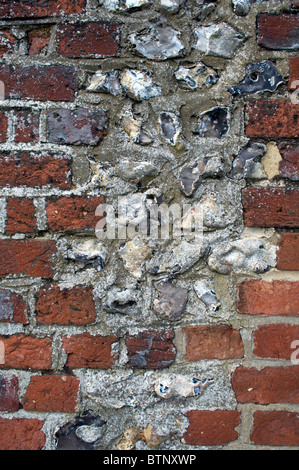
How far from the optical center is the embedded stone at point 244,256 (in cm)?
80

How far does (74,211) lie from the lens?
0.81 metres

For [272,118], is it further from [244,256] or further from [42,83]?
[42,83]

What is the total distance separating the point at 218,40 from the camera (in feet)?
2.56

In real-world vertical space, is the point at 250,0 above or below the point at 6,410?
above

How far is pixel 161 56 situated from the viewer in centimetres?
79

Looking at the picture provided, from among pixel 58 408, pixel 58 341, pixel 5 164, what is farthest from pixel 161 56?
pixel 58 408

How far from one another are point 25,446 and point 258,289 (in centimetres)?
69

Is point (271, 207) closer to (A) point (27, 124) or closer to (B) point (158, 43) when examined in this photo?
(B) point (158, 43)

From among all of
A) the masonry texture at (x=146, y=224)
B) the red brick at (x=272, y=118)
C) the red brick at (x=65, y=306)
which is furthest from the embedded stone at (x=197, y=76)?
the red brick at (x=65, y=306)

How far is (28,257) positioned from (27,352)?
0.24 meters

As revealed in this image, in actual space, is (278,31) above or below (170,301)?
above

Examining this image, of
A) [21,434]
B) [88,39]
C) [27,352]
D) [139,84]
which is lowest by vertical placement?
[21,434]

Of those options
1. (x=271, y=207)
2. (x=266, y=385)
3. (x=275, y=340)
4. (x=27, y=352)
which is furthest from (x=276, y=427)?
(x=27, y=352)

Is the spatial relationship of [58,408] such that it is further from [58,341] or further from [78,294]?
[78,294]
